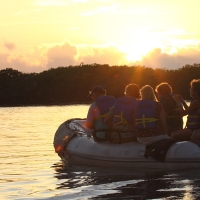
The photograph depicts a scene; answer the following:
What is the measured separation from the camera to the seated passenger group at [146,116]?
37.1 ft

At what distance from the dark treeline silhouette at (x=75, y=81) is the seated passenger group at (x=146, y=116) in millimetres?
63330

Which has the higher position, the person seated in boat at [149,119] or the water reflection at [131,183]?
the person seated in boat at [149,119]

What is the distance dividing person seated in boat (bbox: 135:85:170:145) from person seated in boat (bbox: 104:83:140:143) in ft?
1.23

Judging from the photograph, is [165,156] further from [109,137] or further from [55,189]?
[55,189]

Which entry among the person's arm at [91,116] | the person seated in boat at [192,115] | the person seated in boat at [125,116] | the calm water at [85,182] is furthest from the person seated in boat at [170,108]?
the person's arm at [91,116]

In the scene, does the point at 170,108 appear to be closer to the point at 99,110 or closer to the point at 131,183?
Result: the point at 99,110

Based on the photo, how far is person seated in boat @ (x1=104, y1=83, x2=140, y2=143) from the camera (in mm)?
11719

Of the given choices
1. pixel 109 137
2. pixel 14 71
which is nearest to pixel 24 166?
pixel 109 137

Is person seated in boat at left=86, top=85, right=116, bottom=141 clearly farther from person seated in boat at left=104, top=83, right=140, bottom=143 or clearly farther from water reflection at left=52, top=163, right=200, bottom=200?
water reflection at left=52, top=163, right=200, bottom=200

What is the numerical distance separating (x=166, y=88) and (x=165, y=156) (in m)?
1.61

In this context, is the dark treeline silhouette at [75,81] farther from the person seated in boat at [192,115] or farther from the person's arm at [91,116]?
the person seated in boat at [192,115]

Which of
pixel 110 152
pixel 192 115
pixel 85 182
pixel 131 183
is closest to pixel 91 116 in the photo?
pixel 110 152

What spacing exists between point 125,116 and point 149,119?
2.16ft

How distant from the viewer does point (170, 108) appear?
12.0 m
